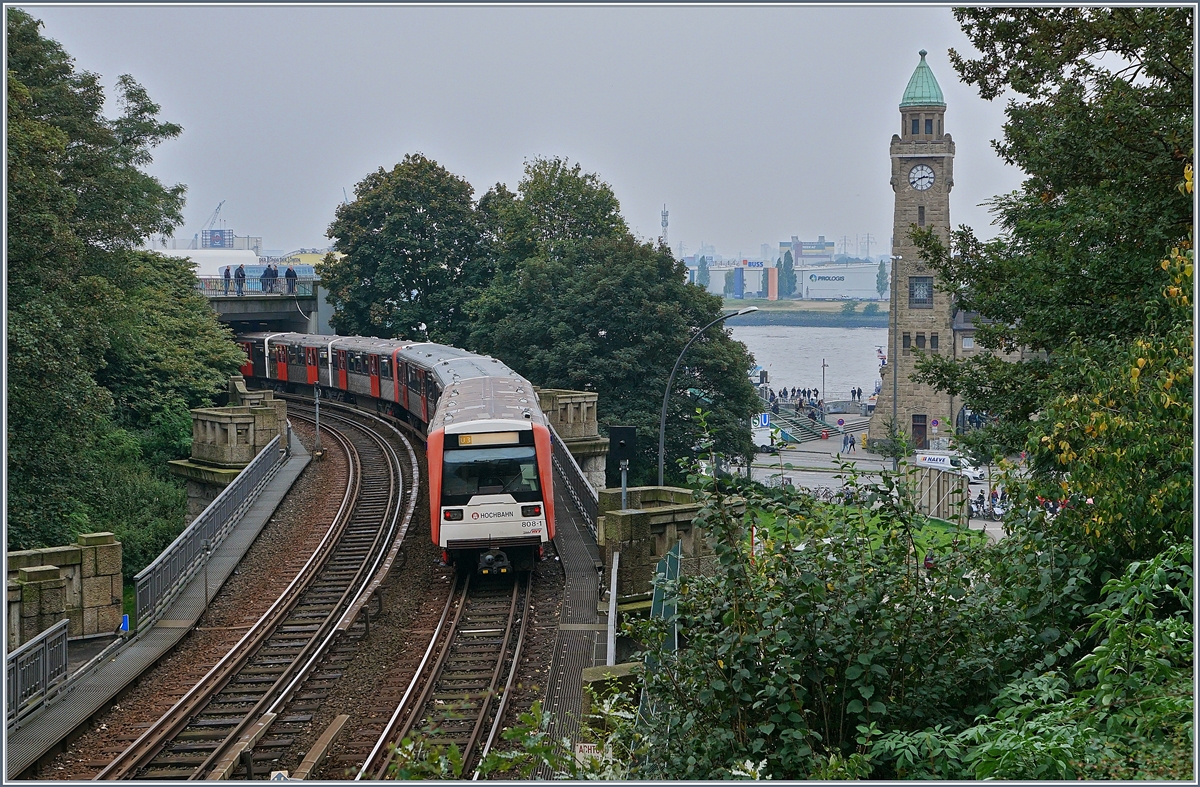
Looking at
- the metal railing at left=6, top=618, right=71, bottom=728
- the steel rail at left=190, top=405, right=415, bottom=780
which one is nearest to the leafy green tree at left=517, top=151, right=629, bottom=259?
the steel rail at left=190, top=405, right=415, bottom=780

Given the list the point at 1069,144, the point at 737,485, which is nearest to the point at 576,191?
the point at 1069,144

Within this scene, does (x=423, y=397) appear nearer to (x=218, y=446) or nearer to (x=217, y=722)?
(x=218, y=446)

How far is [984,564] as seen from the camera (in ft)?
30.0

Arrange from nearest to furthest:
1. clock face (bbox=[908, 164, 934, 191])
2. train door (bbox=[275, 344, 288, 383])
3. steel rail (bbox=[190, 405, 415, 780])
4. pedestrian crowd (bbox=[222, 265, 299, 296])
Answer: steel rail (bbox=[190, 405, 415, 780]) < train door (bbox=[275, 344, 288, 383]) < pedestrian crowd (bbox=[222, 265, 299, 296]) < clock face (bbox=[908, 164, 934, 191])

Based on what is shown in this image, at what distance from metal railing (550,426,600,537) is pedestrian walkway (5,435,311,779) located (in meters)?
6.06

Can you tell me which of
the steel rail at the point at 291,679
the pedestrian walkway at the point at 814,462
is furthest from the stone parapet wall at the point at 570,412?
the pedestrian walkway at the point at 814,462

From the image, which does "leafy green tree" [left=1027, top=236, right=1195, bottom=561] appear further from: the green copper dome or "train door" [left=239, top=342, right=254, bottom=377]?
the green copper dome

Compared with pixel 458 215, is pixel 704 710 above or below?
below

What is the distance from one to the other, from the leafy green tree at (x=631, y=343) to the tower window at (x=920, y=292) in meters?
32.3

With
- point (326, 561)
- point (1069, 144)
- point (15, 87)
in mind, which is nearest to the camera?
point (1069, 144)

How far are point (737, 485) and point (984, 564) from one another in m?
2.37

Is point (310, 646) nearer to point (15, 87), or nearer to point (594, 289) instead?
point (15, 87)

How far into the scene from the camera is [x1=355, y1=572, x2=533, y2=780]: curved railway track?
1196 cm

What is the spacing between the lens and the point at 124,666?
14461mm
